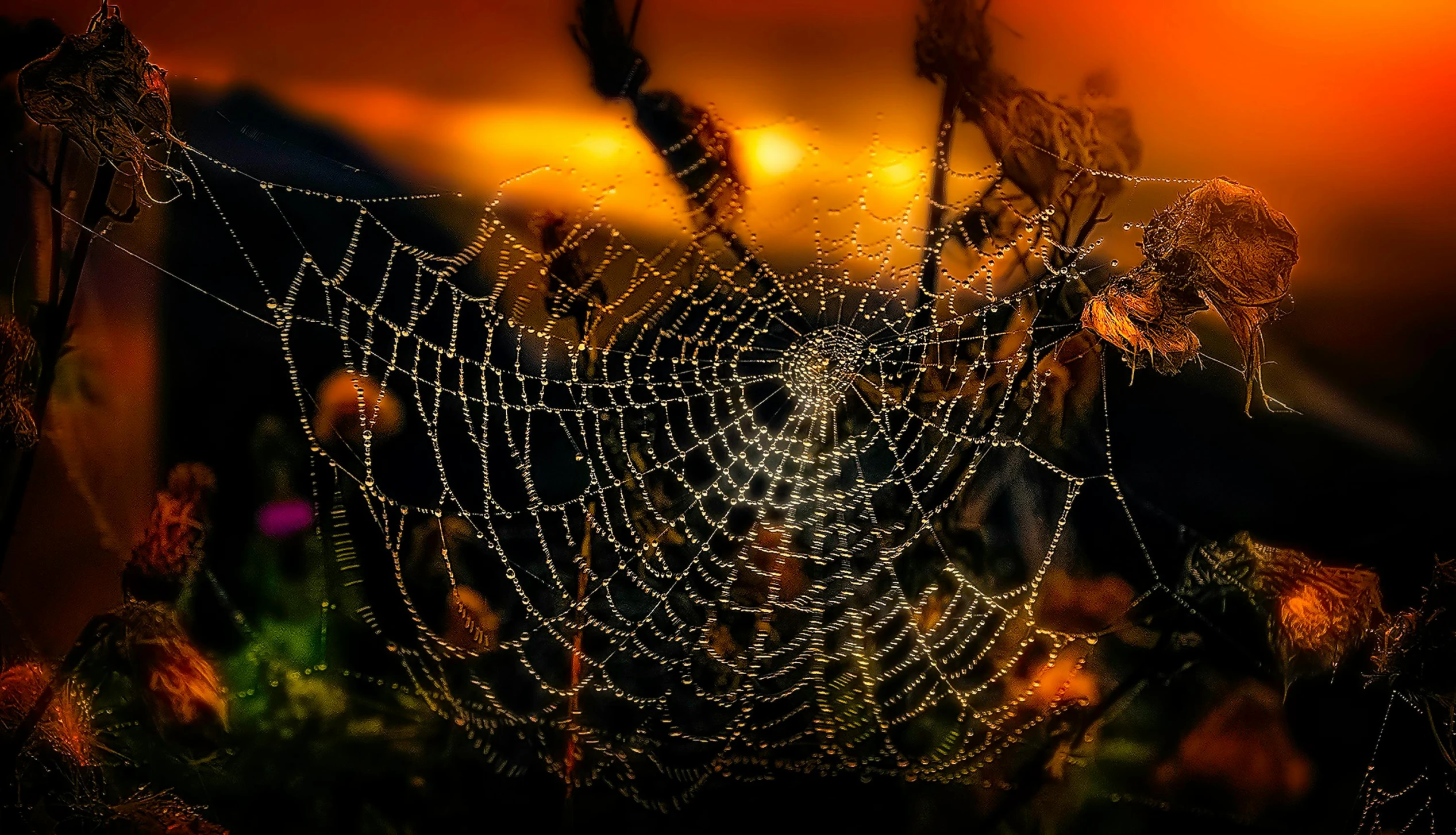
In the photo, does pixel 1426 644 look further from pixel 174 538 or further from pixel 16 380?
pixel 16 380

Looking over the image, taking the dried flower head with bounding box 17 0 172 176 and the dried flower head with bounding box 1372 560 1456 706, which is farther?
the dried flower head with bounding box 1372 560 1456 706

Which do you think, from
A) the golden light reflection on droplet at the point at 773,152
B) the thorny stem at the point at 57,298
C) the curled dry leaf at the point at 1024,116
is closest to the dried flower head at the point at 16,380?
the thorny stem at the point at 57,298

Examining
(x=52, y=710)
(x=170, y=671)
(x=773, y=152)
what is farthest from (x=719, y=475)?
(x=52, y=710)

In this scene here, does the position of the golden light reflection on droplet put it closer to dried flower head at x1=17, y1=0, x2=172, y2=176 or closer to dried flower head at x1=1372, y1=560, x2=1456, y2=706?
dried flower head at x1=17, y1=0, x2=172, y2=176

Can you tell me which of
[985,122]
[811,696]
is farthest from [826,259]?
[811,696]

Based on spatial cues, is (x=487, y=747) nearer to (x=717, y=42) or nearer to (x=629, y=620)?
(x=629, y=620)

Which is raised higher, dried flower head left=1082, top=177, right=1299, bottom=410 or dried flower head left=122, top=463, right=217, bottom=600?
dried flower head left=1082, top=177, right=1299, bottom=410

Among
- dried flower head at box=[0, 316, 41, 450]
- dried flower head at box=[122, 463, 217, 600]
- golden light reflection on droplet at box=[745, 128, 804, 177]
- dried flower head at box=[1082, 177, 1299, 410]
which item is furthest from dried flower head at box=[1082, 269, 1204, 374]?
dried flower head at box=[0, 316, 41, 450]
